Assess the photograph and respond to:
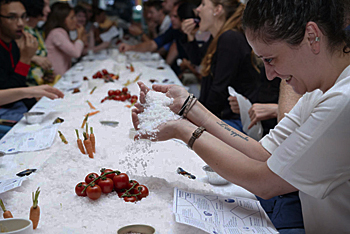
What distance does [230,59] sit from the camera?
2.79 m

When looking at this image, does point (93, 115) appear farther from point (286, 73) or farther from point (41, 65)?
point (41, 65)

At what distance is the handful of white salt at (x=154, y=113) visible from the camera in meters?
1.51

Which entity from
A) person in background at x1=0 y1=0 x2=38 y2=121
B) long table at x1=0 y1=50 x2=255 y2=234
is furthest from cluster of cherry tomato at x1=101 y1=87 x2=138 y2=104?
person in background at x1=0 y1=0 x2=38 y2=121

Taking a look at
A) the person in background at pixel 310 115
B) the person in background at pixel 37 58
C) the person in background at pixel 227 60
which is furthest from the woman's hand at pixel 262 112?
the person in background at pixel 37 58

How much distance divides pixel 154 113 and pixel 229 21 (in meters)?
1.68

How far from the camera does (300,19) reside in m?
1.06

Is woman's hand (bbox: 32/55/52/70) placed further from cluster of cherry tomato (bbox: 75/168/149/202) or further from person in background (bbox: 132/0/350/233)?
person in background (bbox: 132/0/350/233)

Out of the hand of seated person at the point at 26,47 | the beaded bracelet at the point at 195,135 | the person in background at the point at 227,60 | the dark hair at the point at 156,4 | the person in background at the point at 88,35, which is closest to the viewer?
the beaded bracelet at the point at 195,135

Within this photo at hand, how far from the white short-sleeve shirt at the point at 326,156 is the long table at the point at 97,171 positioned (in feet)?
1.24

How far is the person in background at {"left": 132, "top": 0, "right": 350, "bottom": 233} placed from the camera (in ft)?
3.36

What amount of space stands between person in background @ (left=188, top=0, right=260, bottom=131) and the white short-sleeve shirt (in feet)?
5.15

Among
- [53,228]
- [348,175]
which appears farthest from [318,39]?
[53,228]

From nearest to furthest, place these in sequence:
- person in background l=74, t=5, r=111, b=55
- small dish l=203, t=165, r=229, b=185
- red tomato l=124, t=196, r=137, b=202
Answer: red tomato l=124, t=196, r=137, b=202 → small dish l=203, t=165, r=229, b=185 → person in background l=74, t=5, r=111, b=55

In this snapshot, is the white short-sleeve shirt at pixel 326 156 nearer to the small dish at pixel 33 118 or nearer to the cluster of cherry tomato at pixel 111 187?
the cluster of cherry tomato at pixel 111 187
